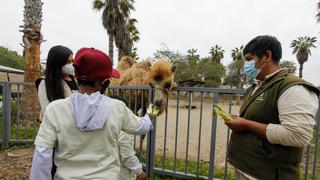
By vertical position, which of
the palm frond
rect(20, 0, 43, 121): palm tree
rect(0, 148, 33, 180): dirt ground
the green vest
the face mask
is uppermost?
the palm frond

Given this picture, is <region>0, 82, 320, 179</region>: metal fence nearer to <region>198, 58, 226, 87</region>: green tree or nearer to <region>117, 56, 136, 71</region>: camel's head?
<region>117, 56, 136, 71</region>: camel's head

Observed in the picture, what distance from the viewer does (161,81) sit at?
5.05m

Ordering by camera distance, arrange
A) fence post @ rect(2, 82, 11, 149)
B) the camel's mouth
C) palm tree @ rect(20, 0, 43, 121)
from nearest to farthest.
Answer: the camel's mouth, fence post @ rect(2, 82, 11, 149), palm tree @ rect(20, 0, 43, 121)

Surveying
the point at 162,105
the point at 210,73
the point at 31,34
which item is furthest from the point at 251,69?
the point at 210,73

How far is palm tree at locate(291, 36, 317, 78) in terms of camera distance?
151ft

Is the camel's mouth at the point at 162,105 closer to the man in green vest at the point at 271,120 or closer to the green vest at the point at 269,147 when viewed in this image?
the man in green vest at the point at 271,120

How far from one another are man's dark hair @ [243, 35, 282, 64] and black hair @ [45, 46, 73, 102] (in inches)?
66.9

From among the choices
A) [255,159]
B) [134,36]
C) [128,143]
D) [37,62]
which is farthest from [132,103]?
[134,36]

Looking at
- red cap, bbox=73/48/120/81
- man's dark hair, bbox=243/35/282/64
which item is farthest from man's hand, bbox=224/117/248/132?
red cap, bbox=73/48/120/81

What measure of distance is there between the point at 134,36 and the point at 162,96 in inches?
1120

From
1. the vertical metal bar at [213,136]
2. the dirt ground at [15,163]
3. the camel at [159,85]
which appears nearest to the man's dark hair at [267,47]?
the vertical metal bar at [213,136]

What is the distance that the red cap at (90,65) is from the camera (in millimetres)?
1991

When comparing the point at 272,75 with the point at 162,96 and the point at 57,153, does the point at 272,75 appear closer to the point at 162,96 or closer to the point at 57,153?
the point at 57,153

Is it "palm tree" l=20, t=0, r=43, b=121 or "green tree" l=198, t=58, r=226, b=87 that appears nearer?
"palm tree" l=20, t=0, r=43, b=121
